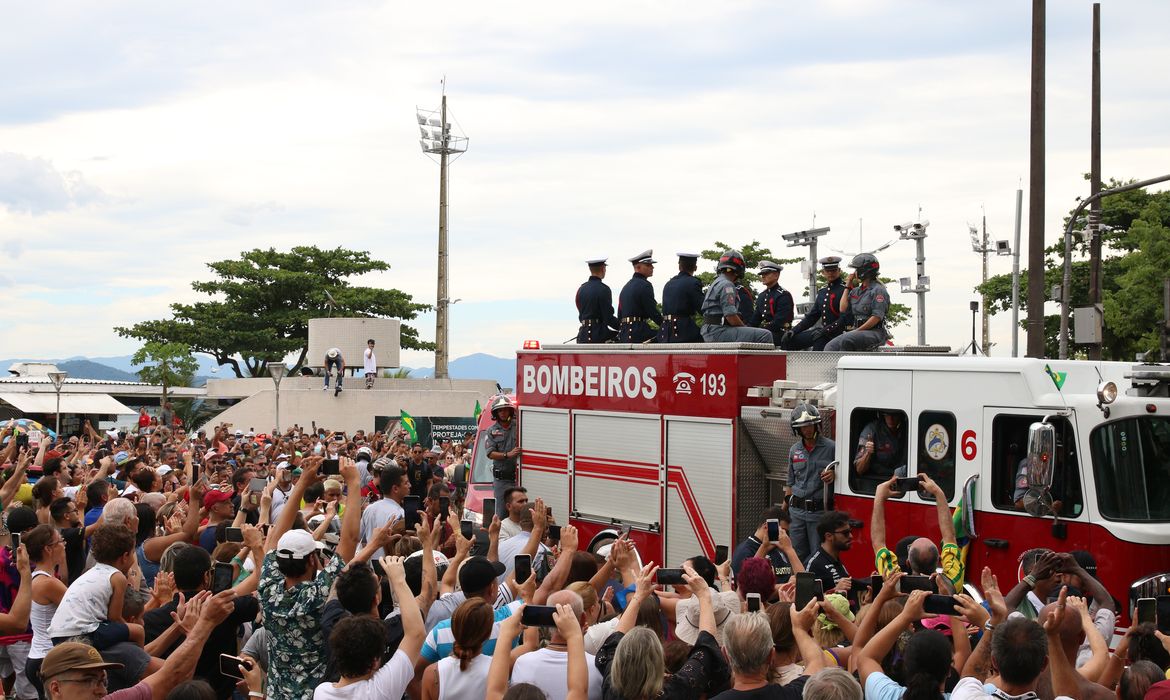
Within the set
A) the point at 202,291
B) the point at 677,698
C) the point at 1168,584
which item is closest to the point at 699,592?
the point at 677,698

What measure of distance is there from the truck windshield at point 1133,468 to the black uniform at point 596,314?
673 centimetres

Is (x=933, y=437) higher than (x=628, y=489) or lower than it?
higher

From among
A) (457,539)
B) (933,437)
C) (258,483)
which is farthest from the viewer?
(258,483)

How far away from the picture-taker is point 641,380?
12148mm

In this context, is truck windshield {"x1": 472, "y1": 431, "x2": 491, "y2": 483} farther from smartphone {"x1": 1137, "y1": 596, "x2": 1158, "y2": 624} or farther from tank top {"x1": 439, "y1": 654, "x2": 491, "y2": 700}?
smartphone {"x1": 1137, "y1": 596, "x2": 1158, "y2": 624}

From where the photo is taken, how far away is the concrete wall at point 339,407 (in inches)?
1567

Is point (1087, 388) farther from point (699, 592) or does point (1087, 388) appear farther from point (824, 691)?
point (824, 691)

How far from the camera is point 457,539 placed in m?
6.68

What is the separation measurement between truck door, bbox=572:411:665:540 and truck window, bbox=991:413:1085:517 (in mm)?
3712

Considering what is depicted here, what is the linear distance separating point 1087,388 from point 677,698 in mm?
5315

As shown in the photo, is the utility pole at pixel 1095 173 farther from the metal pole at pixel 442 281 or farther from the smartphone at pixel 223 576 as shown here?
the metal pole at pixel 442 281

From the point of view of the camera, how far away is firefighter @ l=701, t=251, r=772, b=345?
12.2m

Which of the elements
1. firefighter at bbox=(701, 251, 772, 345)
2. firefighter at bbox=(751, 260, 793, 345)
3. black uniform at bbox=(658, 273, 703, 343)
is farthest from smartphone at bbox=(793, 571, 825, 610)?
firefighter at bbox=(751, 260, 793, 345)

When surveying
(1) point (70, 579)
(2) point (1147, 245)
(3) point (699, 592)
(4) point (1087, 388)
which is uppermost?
(2) point (1147, 245)
